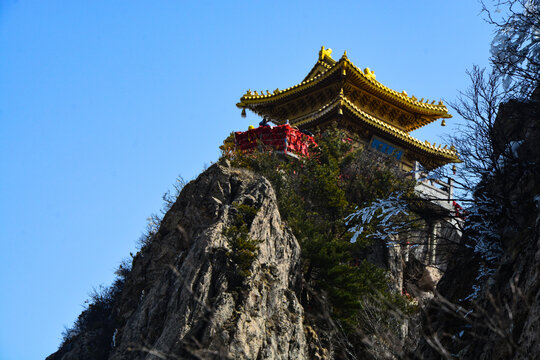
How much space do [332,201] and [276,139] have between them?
5031mm

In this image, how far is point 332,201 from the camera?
60.1ft

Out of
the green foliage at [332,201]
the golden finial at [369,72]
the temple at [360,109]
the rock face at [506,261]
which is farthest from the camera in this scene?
the golden finial at [369,72]

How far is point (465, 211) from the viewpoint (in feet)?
31.2

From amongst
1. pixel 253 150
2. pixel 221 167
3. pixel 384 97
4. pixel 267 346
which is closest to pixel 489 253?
pixel 267 346

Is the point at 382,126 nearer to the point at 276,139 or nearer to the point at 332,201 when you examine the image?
the point at 276,139

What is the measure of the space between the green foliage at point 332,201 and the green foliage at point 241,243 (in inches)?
2.0

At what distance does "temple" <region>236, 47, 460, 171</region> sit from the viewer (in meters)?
27.0

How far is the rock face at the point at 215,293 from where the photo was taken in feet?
37.9

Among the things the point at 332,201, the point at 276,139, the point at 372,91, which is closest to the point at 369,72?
the point at 372,91

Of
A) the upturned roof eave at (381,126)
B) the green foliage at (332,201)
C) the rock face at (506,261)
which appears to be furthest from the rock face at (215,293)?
the upturned roof eave at (381,126)

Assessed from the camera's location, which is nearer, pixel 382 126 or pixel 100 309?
pixel 100 309

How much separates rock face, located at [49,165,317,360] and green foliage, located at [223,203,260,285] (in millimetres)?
140

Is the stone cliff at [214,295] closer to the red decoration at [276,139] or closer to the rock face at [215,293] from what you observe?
the rock face at [215,293]

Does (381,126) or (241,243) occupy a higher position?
(381,126)
